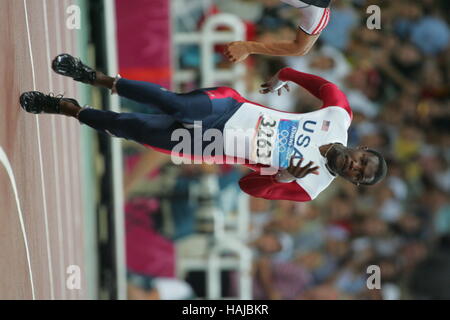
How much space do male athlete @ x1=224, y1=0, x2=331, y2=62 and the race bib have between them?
1.25 feet

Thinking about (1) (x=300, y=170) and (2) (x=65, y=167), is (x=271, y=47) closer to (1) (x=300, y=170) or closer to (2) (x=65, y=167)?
(1) (x=300, y=170)

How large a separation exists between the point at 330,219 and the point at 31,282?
135 inches

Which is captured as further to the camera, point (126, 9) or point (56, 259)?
point (126, 9)

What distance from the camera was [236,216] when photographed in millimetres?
6094

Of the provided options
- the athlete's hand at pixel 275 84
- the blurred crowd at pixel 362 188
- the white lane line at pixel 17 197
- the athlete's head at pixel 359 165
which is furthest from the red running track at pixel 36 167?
the athlete's head at pixel 359 165

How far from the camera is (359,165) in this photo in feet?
9.80

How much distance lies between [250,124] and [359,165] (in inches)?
A: 28.8

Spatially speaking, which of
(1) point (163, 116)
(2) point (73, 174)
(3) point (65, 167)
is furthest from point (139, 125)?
(2) point (73, 174)

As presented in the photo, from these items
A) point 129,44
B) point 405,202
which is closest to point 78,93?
point 129,44
